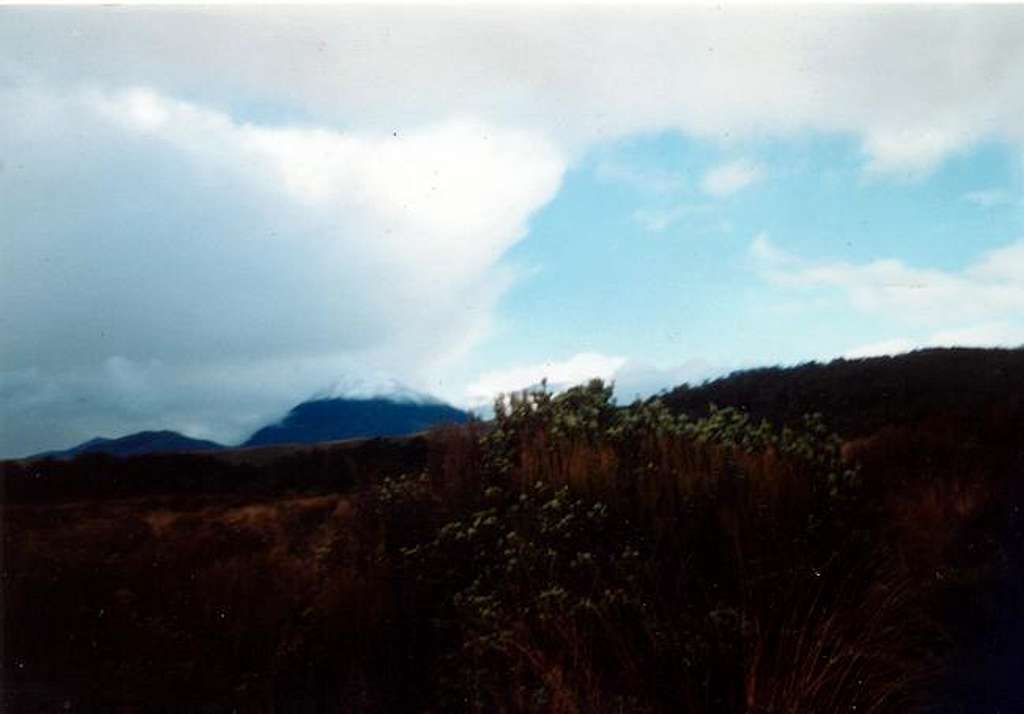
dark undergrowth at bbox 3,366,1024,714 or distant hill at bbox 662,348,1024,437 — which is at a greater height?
distant hill at bbox 662,348,1024,437

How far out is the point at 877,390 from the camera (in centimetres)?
1399

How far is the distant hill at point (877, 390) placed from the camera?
12.2 meters

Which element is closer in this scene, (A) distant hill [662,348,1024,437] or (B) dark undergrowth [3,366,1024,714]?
(B) dark undergrowth [3,366,1024,714]

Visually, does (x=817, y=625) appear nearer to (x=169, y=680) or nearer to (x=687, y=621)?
(x=687, y=621)

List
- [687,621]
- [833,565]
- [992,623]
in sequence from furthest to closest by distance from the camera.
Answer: [992,623] < [833,565] < [687,621]

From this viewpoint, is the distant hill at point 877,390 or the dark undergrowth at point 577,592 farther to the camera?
the distant hill at point 877,390

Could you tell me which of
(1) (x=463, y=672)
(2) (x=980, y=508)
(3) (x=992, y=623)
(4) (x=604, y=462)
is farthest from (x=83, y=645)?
(2) (x=980, y=508)

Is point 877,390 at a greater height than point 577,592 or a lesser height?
greater

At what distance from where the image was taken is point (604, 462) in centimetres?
643

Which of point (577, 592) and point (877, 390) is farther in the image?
point (877, 390)

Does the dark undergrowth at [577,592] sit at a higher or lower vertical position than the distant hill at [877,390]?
lower

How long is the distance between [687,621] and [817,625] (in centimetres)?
66

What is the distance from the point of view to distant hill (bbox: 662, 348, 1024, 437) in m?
12.2

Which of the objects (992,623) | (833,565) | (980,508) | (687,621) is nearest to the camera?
(687,621)
